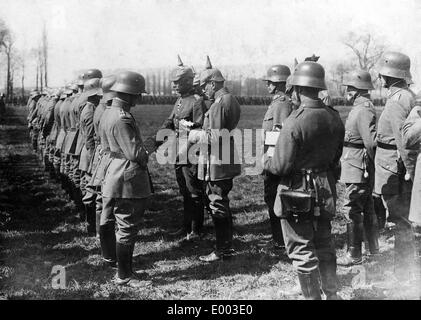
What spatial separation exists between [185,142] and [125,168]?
2233mm

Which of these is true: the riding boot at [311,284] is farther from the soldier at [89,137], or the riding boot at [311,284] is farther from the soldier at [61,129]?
the soldier at [61,129]

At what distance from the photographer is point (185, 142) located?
7461mm

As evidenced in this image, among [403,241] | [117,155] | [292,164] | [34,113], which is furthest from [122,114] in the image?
[34,113]

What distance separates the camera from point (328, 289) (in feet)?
15.6

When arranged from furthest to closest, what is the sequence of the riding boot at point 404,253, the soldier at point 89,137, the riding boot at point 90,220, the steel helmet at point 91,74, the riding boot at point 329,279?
the steel helmet at point 91,74
the riding boot at point 90,220
the soldier at point 89,137
the riding boot at point 404,253
the riding boot at point 329,279

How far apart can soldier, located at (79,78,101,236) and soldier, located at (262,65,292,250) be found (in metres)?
2.82

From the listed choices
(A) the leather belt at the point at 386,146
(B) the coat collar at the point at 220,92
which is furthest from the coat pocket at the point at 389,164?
(B) the coat collar at the point at 220,92

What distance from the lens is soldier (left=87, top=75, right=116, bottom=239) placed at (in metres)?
5.66

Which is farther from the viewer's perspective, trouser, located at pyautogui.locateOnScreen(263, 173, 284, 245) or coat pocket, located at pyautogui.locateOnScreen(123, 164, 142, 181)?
trouser, located at pyautogui.locateOnScreen(263, 173, 284, 245)

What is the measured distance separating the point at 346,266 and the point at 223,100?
279cm

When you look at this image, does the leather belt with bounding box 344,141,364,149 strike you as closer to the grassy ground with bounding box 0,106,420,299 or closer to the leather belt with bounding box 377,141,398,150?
the leather belt with bounding box 377,141,398,150

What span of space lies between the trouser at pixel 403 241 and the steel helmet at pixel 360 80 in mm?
1572

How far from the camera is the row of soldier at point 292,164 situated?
178 inches

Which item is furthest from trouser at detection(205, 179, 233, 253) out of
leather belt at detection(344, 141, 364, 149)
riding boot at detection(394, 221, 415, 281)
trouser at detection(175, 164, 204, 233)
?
riding boot at detection(394, 221, 415, 281)
